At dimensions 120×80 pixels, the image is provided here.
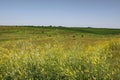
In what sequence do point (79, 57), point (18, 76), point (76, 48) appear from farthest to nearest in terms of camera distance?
1. point (76, 48)
2. point (79, 57)
3. point (18, 76)

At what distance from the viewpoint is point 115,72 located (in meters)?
7.67

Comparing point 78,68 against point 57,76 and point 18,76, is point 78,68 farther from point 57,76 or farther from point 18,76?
point 18,76

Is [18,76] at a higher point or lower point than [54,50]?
lower

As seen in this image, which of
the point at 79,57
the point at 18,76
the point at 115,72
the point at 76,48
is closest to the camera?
the point at 115,72

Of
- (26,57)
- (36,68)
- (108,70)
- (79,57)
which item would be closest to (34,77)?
(36,68)

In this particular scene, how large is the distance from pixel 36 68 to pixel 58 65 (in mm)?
688

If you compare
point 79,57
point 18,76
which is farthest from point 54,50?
point 18,76

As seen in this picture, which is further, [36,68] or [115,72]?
[36,68]

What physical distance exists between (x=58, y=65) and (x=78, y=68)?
624 millimetres

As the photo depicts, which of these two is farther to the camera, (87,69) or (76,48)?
(76,48)

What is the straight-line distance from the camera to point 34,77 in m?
8.34

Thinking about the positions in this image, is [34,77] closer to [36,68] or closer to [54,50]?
[36,68]

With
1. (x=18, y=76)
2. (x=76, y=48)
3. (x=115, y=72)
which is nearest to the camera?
(x=115, y=72)

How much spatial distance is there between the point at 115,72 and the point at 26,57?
2.97 m
